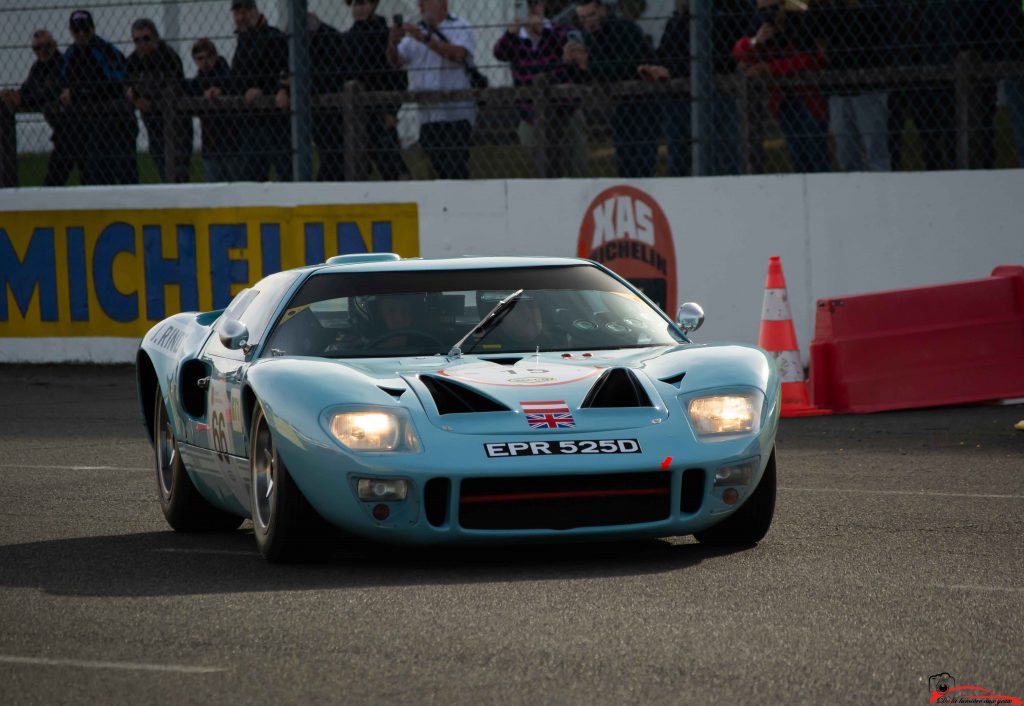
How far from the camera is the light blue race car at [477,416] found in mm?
5707

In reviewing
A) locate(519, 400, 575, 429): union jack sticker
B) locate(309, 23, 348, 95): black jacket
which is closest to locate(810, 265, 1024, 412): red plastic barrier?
locate(309, 23, 348, 95): black jacket

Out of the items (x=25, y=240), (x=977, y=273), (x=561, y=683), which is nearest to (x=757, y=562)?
(x=561, y=683)

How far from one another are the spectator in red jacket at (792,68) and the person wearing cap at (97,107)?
472 centimetres

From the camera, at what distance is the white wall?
1238 centimetres

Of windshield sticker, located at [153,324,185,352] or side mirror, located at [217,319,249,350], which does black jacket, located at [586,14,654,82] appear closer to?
windshield sticker, located at [153,324,185,352]

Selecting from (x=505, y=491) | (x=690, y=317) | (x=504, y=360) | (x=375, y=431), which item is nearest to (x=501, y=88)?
(x=690, y=317)

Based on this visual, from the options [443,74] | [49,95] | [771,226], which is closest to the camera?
[771,226]

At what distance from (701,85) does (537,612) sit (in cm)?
824

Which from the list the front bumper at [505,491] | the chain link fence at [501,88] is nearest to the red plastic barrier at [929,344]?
the chain link fence at [501,88]

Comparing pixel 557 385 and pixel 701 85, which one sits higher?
pixel 701 85

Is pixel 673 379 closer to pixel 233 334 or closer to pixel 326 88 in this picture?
pixel 233 334

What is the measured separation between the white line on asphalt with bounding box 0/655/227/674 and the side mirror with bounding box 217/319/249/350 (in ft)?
7.47

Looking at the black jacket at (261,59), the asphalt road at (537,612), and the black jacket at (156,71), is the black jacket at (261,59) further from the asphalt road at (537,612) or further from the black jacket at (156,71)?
the asphalt road at (537,612)

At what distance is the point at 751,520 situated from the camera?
616cm
